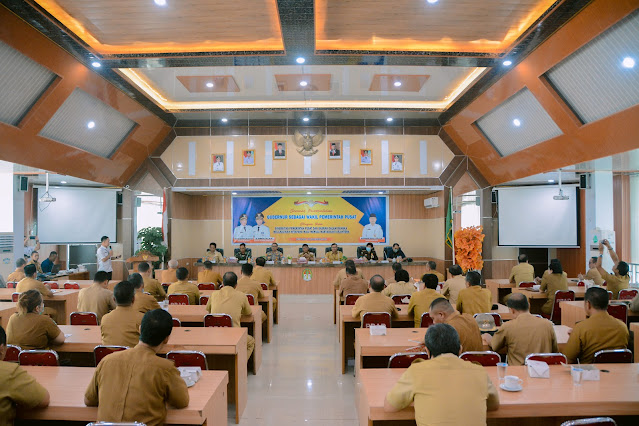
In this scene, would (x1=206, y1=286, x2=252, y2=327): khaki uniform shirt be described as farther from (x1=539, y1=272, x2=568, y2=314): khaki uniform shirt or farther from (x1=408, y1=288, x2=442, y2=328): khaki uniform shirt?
(x1=539, y1=272, x2=568, y2=314): khaki uniform shirt

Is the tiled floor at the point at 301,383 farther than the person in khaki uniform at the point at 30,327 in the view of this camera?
Yes

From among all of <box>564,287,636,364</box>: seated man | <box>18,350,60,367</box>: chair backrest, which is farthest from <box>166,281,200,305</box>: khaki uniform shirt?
<box>564,287,636,364</box>: seated man

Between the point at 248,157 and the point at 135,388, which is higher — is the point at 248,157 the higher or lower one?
the higher one

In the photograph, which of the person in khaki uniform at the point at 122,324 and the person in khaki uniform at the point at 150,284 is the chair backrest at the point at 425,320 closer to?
the person in khaki uniform at the point at 122,324

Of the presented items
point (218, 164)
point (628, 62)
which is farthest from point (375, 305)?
point (218, 164)

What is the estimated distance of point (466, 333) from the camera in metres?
3.26

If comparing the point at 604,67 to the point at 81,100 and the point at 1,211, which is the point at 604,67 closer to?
the point at 81,100

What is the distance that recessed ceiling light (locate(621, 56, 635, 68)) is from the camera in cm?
482

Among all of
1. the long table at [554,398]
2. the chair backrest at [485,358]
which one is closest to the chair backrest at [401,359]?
the long table at [554,398]

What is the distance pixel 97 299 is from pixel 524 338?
478 centimetres

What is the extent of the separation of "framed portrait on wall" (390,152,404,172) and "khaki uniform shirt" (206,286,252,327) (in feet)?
22.1

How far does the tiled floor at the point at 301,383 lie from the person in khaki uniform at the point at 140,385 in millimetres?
1754

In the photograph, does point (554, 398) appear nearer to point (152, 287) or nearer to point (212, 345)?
point (212, 345)

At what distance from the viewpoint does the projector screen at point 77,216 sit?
10773 mm
